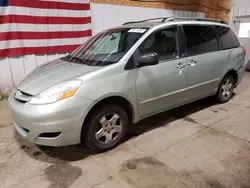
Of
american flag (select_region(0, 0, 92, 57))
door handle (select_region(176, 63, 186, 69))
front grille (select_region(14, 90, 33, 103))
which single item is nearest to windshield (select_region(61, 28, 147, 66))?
door handle (select_region(176, 63, 186, 69))

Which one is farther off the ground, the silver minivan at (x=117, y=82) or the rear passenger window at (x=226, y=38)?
the rear passenger window at (x=226, y=38)

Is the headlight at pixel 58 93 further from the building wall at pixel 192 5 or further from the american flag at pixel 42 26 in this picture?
the building wall at pixel 192 5

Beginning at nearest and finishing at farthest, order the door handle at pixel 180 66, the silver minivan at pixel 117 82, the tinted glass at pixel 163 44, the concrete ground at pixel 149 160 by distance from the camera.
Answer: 1. the concrete ground at pixel 149 160
2. the silver minivan at pixel 117 82
3. the tinted glass at pixel 163 44
4. the door handle at pixel 180 66

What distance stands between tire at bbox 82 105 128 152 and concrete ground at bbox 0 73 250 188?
0.41ft

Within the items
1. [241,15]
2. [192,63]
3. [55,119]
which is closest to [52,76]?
[55,119]

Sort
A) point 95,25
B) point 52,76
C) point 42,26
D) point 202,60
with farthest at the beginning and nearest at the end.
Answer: point 95,25, point 42,26, point 202,60, point 52,76

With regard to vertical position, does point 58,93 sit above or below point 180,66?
below

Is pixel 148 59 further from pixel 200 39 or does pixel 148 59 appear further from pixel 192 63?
pixel 200 39

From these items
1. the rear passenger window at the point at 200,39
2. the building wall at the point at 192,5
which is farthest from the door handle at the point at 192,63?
the building wall at the point at 192,5

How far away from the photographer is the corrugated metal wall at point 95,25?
15.6 ft

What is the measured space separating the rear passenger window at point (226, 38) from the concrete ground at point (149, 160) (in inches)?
58.5

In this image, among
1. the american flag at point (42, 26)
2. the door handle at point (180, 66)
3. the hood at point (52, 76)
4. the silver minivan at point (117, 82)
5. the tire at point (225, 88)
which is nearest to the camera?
the silver minivan at point (117, 82)

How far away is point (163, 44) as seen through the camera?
10.3 ft

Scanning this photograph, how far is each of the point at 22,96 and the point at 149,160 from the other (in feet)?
5.60
